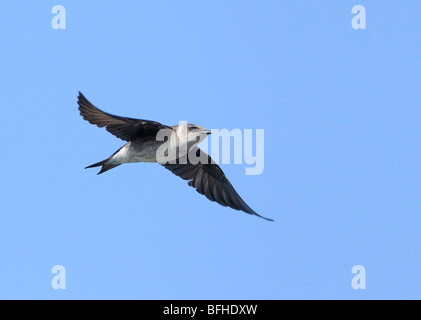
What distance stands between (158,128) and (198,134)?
1.98 feet

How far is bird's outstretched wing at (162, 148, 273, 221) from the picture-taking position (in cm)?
1256

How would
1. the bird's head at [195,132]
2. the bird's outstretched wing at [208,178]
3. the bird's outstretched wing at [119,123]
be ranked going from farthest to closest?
the bird's outstretched wing at [208,178] < the bird's head at [195,132] < the bird's outstretched wing at [119,123]

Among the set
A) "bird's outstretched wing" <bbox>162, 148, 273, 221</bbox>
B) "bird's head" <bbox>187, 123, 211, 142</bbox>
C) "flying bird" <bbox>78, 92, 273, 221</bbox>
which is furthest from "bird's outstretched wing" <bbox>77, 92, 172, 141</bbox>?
"bird's outstretched wing" <bbox>162, 148, 273, 221</bbox>

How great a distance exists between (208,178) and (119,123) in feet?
7.41


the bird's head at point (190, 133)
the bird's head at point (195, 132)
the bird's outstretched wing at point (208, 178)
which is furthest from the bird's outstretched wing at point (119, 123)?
the bird's outstretched wing at point (208, 178)

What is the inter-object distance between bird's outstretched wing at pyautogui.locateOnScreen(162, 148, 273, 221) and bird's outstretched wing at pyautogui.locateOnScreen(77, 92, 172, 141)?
4.81 feet

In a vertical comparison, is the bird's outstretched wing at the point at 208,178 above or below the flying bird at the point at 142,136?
below

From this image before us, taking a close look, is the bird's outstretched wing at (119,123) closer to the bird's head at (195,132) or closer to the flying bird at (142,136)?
the flying bird at (142,136)

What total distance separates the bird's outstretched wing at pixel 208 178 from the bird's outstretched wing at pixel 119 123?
4.81 ft

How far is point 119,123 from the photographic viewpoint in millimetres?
11102

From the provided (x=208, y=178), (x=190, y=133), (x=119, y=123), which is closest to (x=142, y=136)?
(x=119, y=123)

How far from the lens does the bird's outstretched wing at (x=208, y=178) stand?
41.2ft

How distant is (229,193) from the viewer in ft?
41.4
